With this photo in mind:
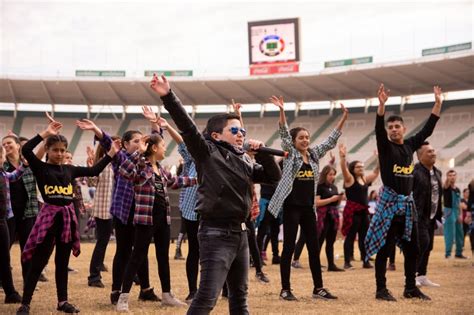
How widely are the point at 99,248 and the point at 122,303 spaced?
2.48 m

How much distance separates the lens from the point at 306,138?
22.5 ft

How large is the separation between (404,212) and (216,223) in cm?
343

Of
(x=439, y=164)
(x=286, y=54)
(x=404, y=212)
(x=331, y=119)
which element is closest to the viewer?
(x=404, y=212)

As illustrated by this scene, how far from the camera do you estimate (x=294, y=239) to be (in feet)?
22.1

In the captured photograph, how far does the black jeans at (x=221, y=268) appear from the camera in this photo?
3.78 meters

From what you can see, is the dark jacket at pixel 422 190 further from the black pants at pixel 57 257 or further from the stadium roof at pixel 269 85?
the stadium roof at pixel 269 85

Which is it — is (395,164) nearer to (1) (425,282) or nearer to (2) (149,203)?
(1) (425,282)

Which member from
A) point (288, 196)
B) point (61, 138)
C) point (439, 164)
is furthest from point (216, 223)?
point (439, 164)

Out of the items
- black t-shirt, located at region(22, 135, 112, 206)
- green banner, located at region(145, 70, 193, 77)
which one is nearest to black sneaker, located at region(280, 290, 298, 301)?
black t-shirt, located at region(22, 135, 112, 206)

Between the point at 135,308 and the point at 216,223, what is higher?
the point at 216,223

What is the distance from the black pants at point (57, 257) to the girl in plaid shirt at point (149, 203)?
1.91 feet

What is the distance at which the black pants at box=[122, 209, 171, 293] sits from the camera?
19.5 ft

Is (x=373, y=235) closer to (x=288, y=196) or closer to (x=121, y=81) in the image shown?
(x=288, y=196)

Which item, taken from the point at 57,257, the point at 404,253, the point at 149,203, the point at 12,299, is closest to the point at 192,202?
the point at 149,203
